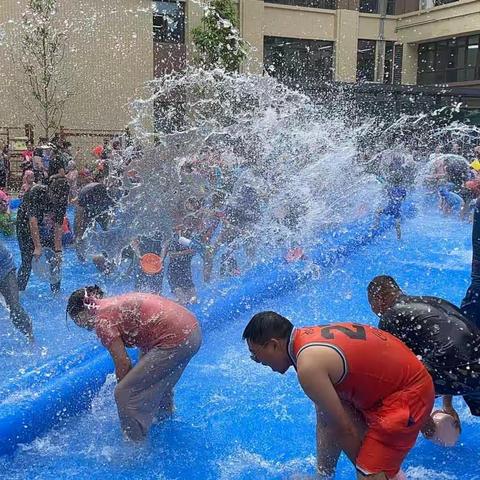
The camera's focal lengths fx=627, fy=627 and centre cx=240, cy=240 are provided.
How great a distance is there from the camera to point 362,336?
307cm

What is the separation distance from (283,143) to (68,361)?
281 inches

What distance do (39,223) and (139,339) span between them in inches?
176

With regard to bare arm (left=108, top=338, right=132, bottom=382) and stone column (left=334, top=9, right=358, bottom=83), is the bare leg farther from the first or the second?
stone column (left=334, top=9, right=358, bottom=83)

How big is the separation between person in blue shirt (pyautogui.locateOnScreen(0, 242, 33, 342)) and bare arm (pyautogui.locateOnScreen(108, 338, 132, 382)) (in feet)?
7.43

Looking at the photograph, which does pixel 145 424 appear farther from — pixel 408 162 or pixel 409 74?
pixel 409 74

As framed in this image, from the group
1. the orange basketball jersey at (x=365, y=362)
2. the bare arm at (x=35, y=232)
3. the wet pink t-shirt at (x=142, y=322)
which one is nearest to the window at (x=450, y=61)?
the bare arm at (x=35, y=232)

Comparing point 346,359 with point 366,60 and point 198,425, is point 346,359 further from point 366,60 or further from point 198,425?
point 366,60

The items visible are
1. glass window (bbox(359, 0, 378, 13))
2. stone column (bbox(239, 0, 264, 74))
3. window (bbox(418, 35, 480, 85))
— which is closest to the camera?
stone column (bbox(239, 0, 264, 74))

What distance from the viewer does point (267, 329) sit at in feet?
9.80

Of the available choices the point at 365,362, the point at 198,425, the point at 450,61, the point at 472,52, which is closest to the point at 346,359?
the point at 365,362

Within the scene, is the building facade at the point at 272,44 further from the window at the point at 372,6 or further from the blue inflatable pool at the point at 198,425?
the blue inflatable pool at the point at 198,425

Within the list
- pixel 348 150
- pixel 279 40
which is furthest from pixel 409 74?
pixel 348 150

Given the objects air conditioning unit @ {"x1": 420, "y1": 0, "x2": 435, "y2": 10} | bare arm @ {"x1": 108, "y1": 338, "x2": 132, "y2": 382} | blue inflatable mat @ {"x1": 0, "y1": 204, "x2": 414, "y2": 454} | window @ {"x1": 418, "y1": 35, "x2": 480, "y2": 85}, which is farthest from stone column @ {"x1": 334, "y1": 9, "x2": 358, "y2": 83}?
bare arm @ {"x1": 108, "y1": 338, "x2": 132, "y2": 382}

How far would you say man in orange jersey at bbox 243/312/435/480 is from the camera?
9.63ft
